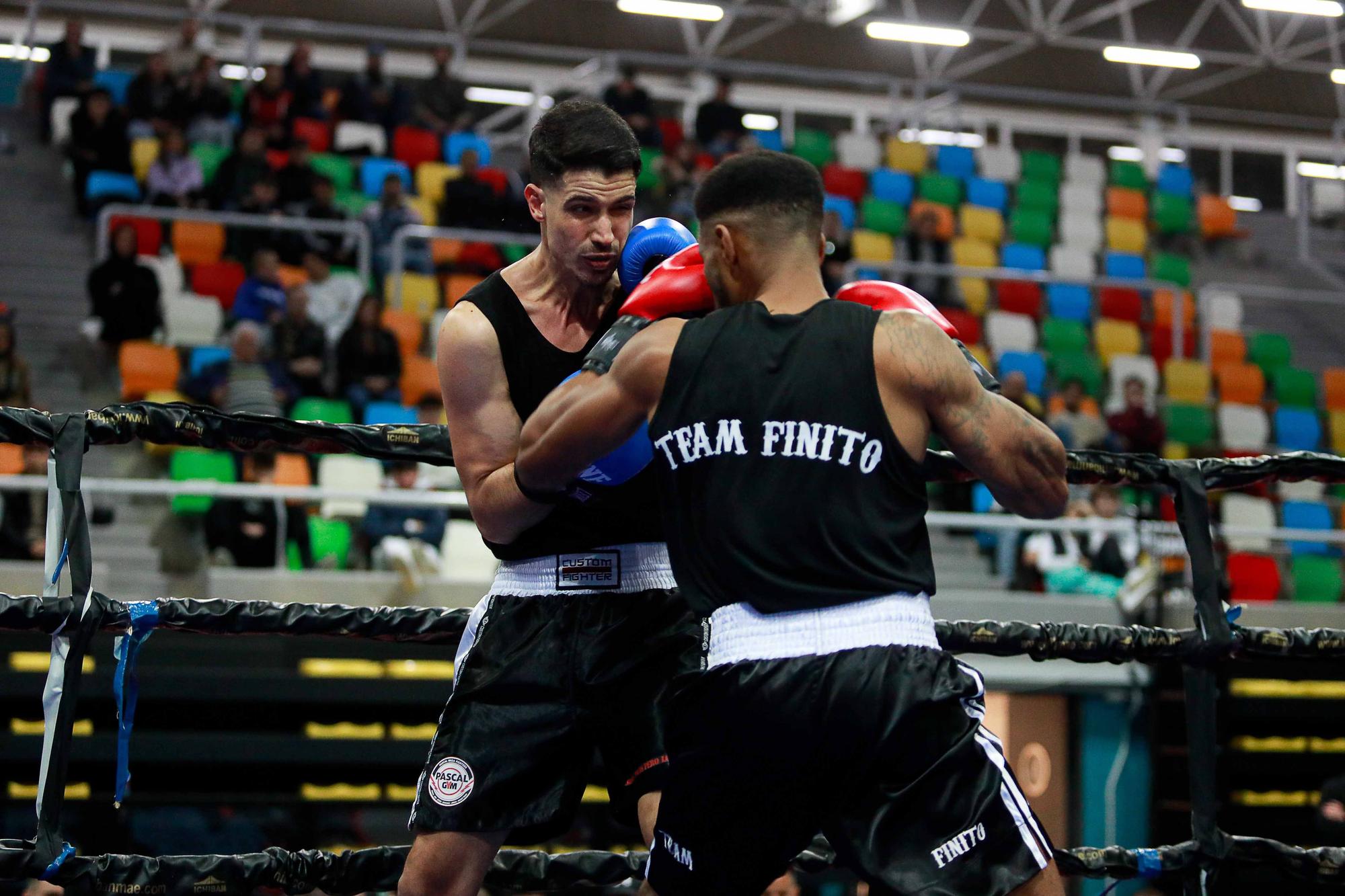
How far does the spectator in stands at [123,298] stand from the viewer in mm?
7441

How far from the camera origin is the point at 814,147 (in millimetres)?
12000

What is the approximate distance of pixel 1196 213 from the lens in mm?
12719

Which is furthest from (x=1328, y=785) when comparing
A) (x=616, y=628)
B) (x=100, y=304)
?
(x=100, y=304)

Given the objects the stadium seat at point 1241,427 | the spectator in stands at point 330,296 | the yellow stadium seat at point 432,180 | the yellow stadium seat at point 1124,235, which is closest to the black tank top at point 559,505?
the spectator in stands at point 330,296

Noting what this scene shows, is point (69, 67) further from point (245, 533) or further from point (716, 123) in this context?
point (245, 533)

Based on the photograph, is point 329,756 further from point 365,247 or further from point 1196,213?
point 1196,213

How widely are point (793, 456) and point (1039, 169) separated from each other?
1151cm

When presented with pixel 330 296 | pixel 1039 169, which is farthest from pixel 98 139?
pixel 1039 169

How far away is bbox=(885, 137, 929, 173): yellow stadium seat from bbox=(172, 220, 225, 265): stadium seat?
228 inches

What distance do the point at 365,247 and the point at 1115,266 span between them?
6.19 metres

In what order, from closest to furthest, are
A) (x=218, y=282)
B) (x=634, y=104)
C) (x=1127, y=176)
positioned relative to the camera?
(x=218, y=282), (x=634, y=104), (x=1127, y=176)

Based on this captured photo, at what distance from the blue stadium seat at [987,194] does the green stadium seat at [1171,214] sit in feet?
4.76

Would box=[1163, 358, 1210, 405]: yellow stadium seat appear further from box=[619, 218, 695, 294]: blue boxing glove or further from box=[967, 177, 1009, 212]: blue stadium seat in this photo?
box=[619, 218, 695, 294]: blue boxing glove

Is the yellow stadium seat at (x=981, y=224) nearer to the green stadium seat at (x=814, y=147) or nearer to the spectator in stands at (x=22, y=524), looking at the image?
the green stadium seat at (x=814, y=147)
